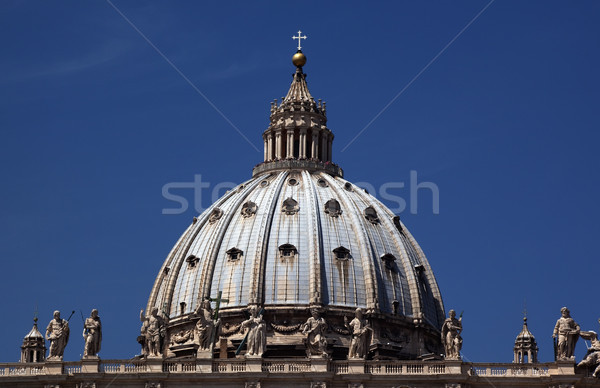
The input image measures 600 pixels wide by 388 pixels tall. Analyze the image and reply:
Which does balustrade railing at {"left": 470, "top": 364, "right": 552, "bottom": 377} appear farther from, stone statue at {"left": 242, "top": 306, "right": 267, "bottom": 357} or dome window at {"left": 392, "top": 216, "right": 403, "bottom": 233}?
dome window at {"left": 392, "top": 216, "right": 403, "bottom": 233}

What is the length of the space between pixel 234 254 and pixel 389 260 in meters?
14.1

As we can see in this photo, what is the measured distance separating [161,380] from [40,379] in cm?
793

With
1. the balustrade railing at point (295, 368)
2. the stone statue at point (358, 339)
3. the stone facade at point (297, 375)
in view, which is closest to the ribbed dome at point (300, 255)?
the stone statue at point (358, 339)

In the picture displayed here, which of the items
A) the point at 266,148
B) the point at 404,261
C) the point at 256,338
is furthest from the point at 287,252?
the point at 256,338

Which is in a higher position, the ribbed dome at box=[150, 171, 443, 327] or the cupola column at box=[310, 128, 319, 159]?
the cupola column at box=[310, 128, 319, 159]

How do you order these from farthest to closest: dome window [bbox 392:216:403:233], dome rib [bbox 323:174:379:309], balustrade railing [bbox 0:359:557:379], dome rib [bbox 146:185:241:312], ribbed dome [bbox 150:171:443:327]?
dome window [bbox 392:216:403:233] → dome rib [bbox 146:185:241:312] → ribbed dome [bbox 150:171:443:327] → dome rib [bbox 323:174:379:309] → balustrade railing [bbox 0:359:557:379]

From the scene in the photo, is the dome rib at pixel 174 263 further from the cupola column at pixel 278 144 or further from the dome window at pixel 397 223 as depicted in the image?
the dome window at pixel 397 223

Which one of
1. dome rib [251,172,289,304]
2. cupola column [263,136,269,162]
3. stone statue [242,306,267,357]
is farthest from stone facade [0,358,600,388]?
cupola column [263,136,269,162]

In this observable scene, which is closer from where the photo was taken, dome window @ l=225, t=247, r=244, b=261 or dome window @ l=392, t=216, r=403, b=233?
dome window @ l=225, t=247, r=244, b=261

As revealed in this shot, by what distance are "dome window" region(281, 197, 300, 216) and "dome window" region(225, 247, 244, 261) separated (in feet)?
20.6

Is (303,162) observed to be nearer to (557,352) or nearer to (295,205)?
(295,205)

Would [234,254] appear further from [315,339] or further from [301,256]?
[315,339]

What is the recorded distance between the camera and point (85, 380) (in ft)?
424

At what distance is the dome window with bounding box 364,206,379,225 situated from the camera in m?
184
